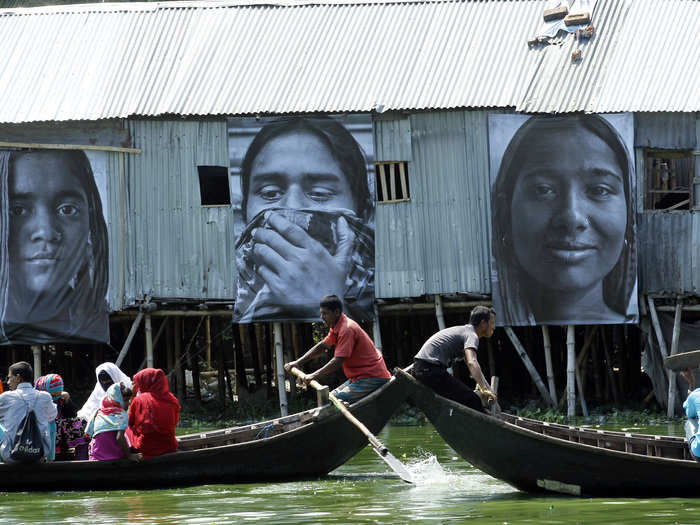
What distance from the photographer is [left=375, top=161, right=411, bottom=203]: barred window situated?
72.1ft

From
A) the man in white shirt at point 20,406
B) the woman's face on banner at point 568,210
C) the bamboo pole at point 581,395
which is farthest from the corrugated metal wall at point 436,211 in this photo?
the man in white shirt at point 20,406

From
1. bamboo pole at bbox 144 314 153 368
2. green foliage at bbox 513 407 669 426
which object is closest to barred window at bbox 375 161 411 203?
green foliage at bbox 513 407 669 426

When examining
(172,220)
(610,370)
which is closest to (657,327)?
(610,370)

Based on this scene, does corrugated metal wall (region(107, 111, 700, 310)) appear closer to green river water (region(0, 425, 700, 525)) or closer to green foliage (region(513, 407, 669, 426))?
green foliage (region(513, 407, 669, 426))

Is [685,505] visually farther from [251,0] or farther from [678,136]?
[251,0]

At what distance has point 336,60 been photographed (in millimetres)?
22641

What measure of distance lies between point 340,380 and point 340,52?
251 inches

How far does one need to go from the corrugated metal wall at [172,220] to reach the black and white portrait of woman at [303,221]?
434 mm

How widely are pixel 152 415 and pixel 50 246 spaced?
10333 millimetres

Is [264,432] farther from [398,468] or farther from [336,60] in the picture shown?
[336,60]

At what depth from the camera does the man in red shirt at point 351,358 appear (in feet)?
42.3

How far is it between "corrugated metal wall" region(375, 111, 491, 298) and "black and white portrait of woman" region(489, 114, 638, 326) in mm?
361

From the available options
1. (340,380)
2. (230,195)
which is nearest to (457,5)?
(230,195)

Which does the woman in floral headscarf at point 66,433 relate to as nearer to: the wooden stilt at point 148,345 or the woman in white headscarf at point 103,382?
the woman in white headscarf at point 103,382
